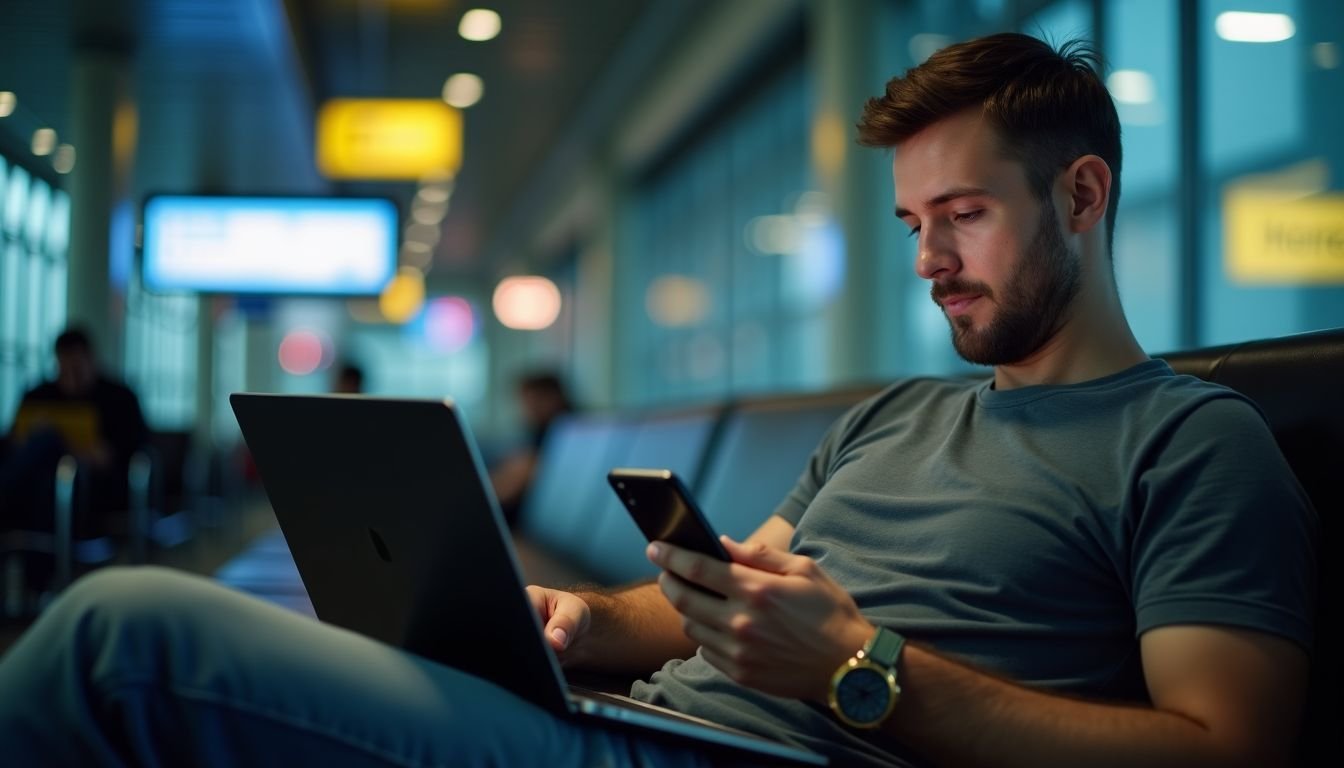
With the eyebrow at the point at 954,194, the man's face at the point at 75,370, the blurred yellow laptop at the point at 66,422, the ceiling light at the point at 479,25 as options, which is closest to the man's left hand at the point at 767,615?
the eyebrow at the point at 954,194

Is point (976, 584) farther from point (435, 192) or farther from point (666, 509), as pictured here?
point (435, 192)

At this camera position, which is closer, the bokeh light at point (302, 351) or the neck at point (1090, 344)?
the neck at point (1090, 344)

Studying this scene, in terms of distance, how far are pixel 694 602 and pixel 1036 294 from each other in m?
0.60

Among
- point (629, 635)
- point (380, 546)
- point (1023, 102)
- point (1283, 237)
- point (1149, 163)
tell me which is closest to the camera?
point (380, 546)

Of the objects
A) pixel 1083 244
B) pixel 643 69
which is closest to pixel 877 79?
pixel 643 69

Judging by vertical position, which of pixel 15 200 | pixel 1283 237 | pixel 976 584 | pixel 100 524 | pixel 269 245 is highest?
pixel 15 200

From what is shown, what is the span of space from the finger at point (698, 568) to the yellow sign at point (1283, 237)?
10.6ft

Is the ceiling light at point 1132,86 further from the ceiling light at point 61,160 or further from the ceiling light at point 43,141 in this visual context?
the ceiling light at point 43,141

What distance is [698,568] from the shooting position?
1.07 meters

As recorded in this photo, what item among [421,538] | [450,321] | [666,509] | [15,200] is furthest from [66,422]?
[450,321]

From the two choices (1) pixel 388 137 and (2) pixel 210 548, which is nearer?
A: (1) pixel 388 137

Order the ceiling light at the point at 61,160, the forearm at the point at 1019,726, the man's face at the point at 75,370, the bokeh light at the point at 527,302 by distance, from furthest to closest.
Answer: the bokeh light at the point at 527,302
the ceiling light at the point at 61,160
the man's face at the point at 75,370
the forearm at the point at 1019,726

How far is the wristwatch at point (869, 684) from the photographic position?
3.54ft

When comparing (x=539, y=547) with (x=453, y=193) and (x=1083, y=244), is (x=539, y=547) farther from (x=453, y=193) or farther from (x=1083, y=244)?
(x=453, y=193)
